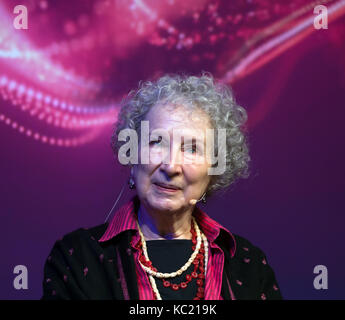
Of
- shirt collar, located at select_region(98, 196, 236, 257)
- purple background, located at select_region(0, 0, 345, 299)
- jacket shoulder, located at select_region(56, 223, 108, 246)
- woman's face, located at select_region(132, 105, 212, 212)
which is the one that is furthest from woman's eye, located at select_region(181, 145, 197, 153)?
purple background, located at select_region(0, 0, 345, 299)

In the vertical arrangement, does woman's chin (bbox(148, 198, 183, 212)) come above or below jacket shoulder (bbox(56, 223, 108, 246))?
above

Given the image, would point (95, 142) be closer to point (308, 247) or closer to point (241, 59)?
point (241, 59)

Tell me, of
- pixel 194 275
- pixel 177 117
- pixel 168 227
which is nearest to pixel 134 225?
pixel 168 227

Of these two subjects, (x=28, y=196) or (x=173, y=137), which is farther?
(x=28, y=196)

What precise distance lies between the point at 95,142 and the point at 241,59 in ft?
2.59

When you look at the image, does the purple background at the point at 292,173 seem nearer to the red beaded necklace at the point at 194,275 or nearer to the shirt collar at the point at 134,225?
the shirt collar at the point at 134,225

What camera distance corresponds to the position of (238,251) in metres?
1.77

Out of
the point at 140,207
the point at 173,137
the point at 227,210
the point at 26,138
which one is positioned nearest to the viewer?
the point at 173,137

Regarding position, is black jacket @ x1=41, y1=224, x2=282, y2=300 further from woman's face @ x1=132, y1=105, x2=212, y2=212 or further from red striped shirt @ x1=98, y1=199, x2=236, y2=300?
woman's face @ x1=132, y1=105, x2=212, y2=212

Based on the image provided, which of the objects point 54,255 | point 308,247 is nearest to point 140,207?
point 54,255

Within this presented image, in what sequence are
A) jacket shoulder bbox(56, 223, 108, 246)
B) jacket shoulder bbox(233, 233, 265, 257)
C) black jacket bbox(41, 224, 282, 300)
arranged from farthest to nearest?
jacket shoulder bbox(233, 233, 265, 257) < jacket shoulder bbox(56, 223, 108, 246) < black jacket bbox(41, 224, 282, 300)

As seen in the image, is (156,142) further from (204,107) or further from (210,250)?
(210,250)

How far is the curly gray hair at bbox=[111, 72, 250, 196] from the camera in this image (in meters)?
1.67

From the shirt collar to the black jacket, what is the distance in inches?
0.9
